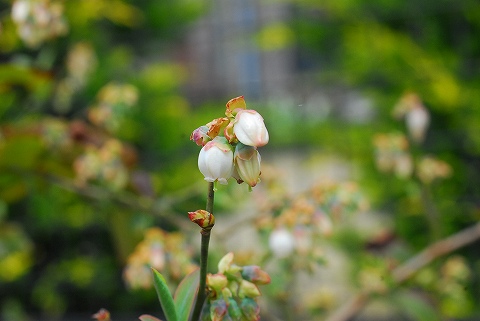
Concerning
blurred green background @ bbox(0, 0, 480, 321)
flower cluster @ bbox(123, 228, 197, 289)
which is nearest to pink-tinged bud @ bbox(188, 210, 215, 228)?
flower cluster @ bbox(123, 228, 197, 289)

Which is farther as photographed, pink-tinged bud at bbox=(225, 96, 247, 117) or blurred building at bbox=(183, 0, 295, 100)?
blurred building at bbox=(183, 0, 295, 100)

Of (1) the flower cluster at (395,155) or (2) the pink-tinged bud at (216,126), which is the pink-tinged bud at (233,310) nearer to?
(2) the pink-tinged bud at (216,126)

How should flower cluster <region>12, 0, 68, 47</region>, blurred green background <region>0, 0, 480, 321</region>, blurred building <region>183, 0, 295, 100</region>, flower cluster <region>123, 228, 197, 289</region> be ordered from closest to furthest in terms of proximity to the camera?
flower cluster <region>123, 228, 197, 289</region> → flower cluster <region>12, 0, 68, 47</region> → blurred green background <region>0, 0, 480, 321</region> → blurred building <region>183, 0, 295, 100</region>

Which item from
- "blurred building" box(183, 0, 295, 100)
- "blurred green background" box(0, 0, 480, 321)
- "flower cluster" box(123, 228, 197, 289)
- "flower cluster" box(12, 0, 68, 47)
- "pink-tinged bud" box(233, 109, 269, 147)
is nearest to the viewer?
"pink-tinged bud" box(233, 109, 269, 147)

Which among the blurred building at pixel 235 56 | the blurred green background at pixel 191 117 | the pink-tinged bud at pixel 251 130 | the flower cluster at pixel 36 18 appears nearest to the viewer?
the pink-tinged bud at pixel 251 130

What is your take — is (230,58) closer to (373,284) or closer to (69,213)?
(69,213)

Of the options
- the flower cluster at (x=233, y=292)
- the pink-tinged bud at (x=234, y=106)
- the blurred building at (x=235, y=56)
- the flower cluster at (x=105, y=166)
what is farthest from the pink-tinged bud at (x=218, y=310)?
the blurred building at (x=235, y=56)

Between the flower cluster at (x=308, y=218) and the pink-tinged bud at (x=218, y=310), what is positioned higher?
the pink-tinged bud at (x=218, y=310)

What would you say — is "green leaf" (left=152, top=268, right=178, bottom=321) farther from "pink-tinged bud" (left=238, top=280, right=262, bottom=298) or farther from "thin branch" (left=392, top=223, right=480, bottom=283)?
"thin branch" (left=392, top=223, right=480, bottom=283)
